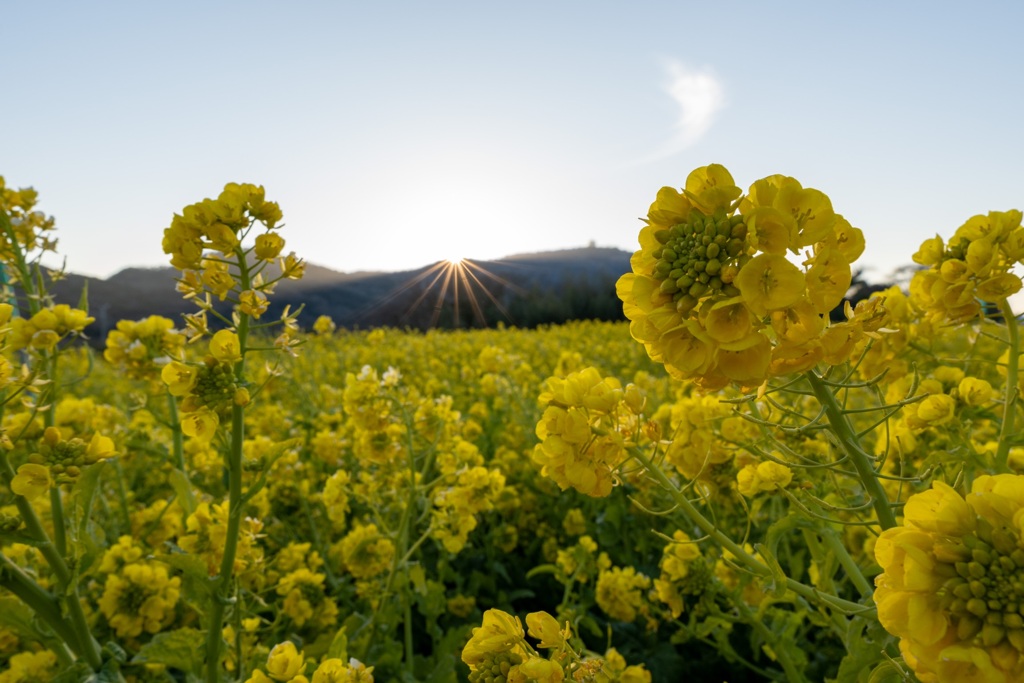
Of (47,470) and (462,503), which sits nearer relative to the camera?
(47,470)

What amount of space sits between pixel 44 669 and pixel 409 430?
142cm

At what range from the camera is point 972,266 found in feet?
4.66

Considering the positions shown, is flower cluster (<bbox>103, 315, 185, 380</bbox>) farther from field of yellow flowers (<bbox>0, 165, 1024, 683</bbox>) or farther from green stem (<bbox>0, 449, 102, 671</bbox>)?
green stem (<bbox>0, 449, 102, 671</bbox>)

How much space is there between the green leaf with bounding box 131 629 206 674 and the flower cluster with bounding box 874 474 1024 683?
1.80 meters

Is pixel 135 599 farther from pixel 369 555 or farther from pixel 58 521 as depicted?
pixel 369 555

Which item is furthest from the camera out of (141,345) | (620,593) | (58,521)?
(620,593)

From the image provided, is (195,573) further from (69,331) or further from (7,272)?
(7,272)

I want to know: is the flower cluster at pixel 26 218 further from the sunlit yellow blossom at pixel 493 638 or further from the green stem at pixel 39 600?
the sunlit yellow blossom at pixel 493 638

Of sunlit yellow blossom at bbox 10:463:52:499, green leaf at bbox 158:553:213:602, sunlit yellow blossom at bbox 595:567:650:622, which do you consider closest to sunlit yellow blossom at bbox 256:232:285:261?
sunlit yellow blossom at bbox 10:463:52:499

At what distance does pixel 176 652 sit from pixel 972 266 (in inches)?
93.1

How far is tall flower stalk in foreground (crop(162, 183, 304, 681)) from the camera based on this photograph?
1.62 metres

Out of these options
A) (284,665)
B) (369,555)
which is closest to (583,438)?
(284,665)

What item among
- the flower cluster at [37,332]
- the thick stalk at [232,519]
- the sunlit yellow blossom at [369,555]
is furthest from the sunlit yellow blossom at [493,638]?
the sunlit yellow blossom at [369,555]

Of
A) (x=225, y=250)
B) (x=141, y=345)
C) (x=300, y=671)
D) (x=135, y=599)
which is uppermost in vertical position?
(x=225, y=250)
